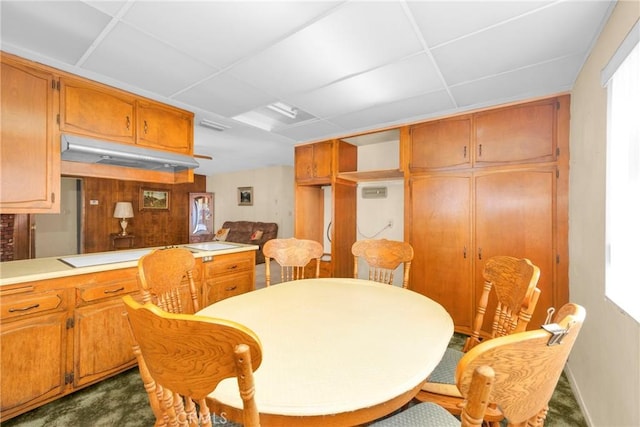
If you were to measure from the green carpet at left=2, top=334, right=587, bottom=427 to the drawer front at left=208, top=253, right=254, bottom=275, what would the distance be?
1067mm

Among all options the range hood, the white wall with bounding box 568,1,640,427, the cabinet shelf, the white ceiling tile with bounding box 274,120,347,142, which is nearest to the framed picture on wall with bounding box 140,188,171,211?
the range hood

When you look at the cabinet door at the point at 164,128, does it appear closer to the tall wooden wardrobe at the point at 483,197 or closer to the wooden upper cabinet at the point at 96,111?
the wooden upper cabinet at the point at 96,111

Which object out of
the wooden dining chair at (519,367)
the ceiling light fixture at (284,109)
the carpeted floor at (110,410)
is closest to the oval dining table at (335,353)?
the wooden dining chair at (519,367)

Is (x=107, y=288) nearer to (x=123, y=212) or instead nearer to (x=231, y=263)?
(x=231, y=263)

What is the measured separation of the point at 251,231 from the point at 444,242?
5250 millimetres

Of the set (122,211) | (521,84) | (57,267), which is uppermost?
(521,84)

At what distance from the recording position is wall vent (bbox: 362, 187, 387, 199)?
3.61 m

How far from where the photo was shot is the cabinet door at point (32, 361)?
60.5 inches

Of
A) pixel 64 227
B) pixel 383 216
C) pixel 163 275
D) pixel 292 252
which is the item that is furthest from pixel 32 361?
pixel 64 227

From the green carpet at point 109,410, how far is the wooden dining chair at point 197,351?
148 centimetres

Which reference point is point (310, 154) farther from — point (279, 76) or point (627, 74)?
point (627, 74)

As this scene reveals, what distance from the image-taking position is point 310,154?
3.88m

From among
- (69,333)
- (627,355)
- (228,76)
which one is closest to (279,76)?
(228,76)

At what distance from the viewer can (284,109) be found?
301 centimetres
